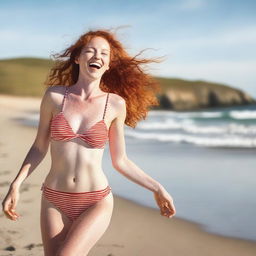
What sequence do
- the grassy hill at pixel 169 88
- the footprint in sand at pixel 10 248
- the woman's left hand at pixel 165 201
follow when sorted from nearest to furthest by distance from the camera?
the woman's left hand at pixel 165 201, the footprint in sand at pixel 10 248, the grassy hill at pixel 169 88

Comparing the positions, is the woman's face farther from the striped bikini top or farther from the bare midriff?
the bare midriff

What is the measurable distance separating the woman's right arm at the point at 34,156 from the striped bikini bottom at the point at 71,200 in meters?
0.17

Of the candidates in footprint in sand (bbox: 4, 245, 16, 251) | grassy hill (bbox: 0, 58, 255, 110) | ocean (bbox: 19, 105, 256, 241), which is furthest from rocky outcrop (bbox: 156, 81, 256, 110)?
footprint in sand (bbox: 4, 245, 16, 251)

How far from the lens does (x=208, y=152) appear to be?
1375 cm

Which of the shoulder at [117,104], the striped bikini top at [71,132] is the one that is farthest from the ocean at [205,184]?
the striped bikini top at [71,132]

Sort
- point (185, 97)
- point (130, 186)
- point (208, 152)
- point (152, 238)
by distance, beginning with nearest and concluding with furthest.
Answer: point (152, 238), point (130, 186), point (208, 152), point (185, 97)

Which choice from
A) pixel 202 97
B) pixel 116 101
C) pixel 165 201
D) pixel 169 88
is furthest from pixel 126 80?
pixel 202 97

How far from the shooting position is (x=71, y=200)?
3150 mm

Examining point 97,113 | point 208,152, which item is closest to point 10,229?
point 97,113

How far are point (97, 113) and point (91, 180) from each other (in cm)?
38

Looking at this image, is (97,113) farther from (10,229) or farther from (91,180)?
(10,229)

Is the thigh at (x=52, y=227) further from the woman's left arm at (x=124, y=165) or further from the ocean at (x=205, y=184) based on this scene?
the ocean at (x=205, y=184)

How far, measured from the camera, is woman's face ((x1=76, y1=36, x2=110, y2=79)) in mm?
3297

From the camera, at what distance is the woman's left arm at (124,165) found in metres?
3.36
